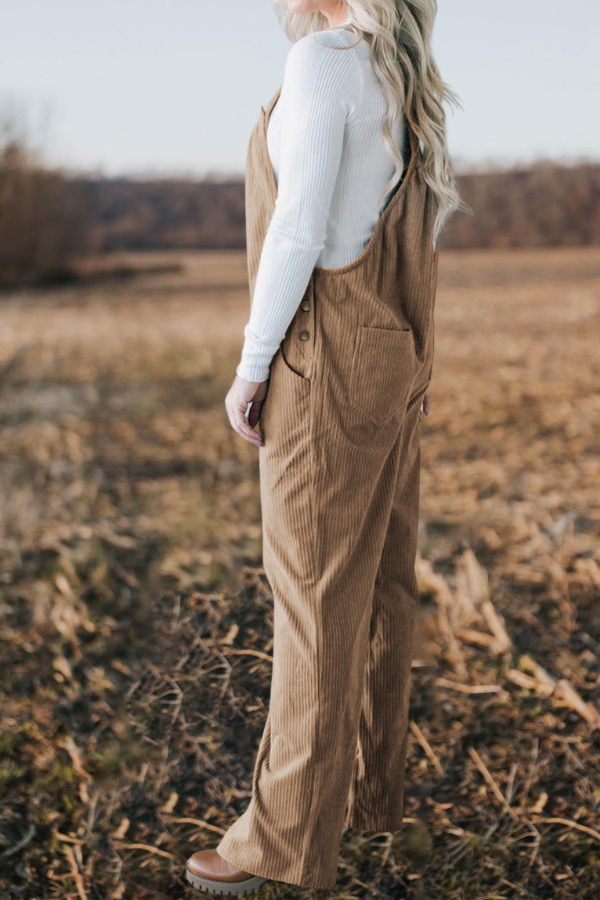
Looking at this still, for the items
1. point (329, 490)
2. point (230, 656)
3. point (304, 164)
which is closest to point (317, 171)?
point (304, 164)

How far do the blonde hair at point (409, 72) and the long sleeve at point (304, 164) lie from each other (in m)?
0.07

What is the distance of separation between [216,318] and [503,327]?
13.9ft

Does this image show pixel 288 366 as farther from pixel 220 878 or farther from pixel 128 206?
pixel 128 206

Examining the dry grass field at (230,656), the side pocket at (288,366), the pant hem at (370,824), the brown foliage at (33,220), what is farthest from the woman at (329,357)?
the brown foliage at (33,220)

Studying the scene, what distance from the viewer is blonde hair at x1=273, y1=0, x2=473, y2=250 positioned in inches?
53.4

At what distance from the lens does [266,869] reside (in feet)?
5.37

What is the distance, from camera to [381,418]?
59.1 inches

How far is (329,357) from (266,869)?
102 cm

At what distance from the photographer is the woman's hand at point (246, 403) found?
57.7 inches

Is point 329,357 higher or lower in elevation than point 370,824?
higher

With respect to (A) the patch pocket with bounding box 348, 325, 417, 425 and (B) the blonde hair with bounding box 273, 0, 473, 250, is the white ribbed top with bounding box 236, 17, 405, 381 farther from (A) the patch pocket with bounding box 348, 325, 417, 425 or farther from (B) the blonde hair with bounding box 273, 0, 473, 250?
(A) the patch pocket with bounding box 348, 325, 417, 425

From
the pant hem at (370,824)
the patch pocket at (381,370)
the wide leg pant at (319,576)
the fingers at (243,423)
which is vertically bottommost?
the pant hem at (370,824)

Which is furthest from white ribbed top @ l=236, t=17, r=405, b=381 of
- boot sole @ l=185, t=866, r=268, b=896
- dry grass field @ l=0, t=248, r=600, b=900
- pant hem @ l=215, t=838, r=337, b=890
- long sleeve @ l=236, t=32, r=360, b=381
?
boot sole @ l=185, t=866, r=268, b=896

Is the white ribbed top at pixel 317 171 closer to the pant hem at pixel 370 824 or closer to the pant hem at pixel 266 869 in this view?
the pant hem at pixel 266 869
